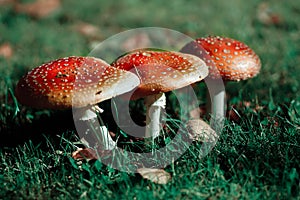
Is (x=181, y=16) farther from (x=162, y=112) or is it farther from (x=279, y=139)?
(x=279, y=139)

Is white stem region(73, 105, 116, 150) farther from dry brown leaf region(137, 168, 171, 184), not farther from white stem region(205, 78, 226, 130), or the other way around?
white stem region(205, 78, 226, 130)

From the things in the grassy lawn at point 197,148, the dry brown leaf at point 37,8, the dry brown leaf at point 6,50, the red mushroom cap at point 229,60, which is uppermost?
the red mushroom cap at point 229,60

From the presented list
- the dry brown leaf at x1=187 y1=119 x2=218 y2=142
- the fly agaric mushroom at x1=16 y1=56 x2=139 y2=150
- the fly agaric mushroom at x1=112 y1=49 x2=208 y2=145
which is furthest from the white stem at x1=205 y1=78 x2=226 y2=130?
the fly agaric mushroom at x1=16 y1=56 x2=139 y2=150

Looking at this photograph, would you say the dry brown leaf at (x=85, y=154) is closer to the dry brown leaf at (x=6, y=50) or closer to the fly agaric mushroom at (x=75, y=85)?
the fly agaric mushroom at (x=75, y=85)

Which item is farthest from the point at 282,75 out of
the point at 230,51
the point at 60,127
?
the point at 60,127

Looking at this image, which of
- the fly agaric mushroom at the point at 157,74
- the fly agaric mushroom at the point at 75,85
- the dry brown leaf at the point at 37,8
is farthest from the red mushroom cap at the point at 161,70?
the dry brown leaf at the point at 37,8

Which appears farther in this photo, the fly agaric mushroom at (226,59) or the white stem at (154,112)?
the fly agaric mushroom at (226,59)
